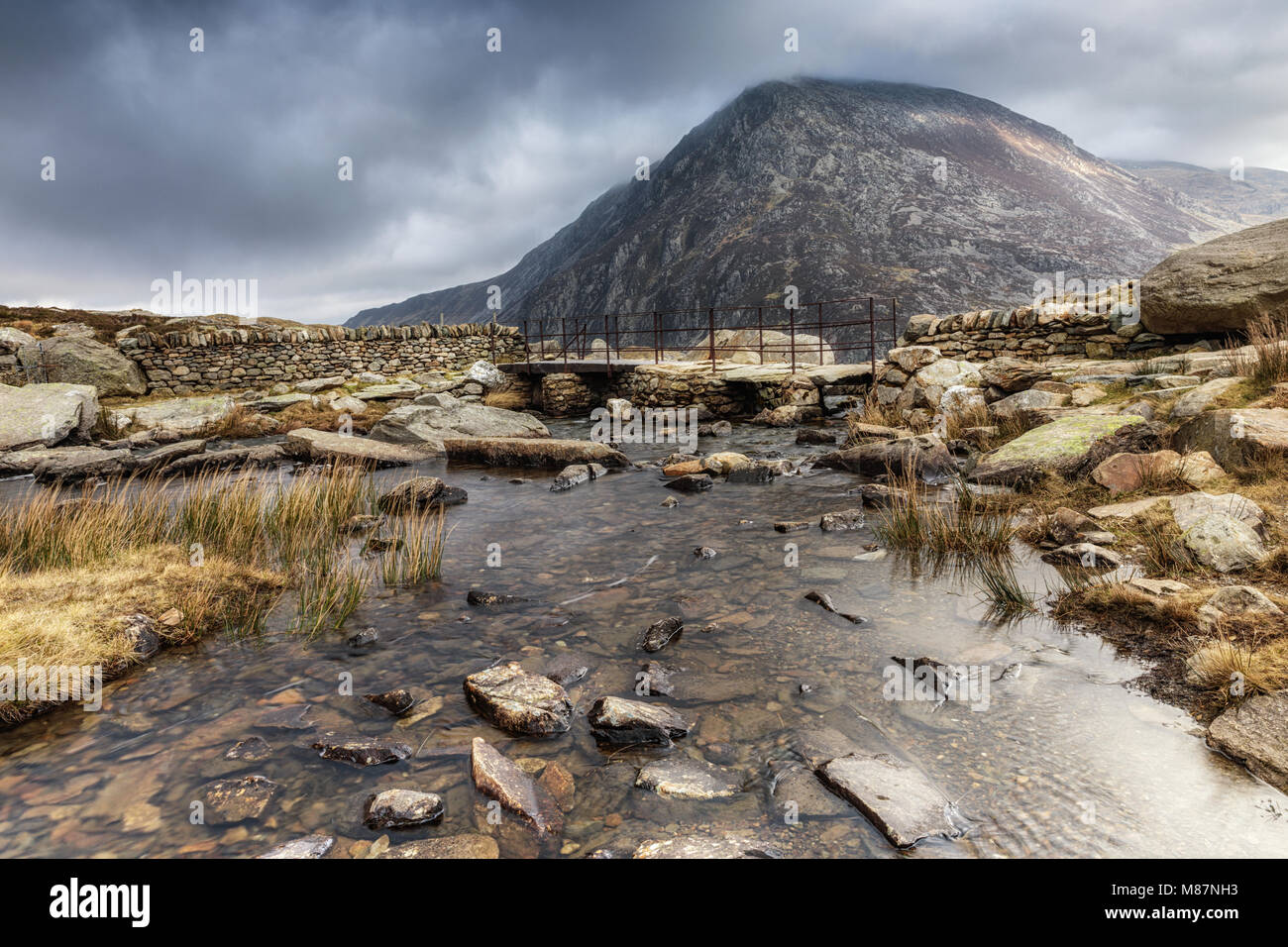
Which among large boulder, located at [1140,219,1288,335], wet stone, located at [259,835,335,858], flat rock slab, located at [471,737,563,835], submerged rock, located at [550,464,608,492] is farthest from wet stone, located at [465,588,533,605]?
large boulder, located at [1140,219,1288,335]

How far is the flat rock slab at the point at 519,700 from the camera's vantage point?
12.2 feet

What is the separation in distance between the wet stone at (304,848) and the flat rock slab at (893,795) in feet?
7.52

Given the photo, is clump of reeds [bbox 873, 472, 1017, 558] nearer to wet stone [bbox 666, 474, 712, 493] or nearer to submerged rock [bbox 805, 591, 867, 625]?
submerged rock [bbox 805, 591, 867, 625]

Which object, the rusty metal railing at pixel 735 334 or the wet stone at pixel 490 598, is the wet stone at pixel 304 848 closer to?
the wet stone at pixel 490 598

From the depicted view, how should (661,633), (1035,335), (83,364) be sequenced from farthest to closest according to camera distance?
(83,364) < (1035,335) < (661,633)

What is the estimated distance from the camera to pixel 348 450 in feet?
42.0

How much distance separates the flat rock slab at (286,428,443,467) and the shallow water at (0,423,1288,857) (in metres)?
7.34

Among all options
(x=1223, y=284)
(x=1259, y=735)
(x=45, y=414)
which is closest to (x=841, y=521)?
(x=1259, y=735)

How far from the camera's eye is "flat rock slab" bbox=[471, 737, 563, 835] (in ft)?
9.67

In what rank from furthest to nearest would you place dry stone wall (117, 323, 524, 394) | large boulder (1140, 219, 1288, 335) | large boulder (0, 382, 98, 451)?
1. dry stone wall (117, 323, 524, 394)
2. large boulder (0, 382, 98, 451)
3. large boulder (1140, 219, 1288, 335)

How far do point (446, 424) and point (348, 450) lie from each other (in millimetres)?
3021

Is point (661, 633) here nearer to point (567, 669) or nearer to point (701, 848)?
point (567, 669)
